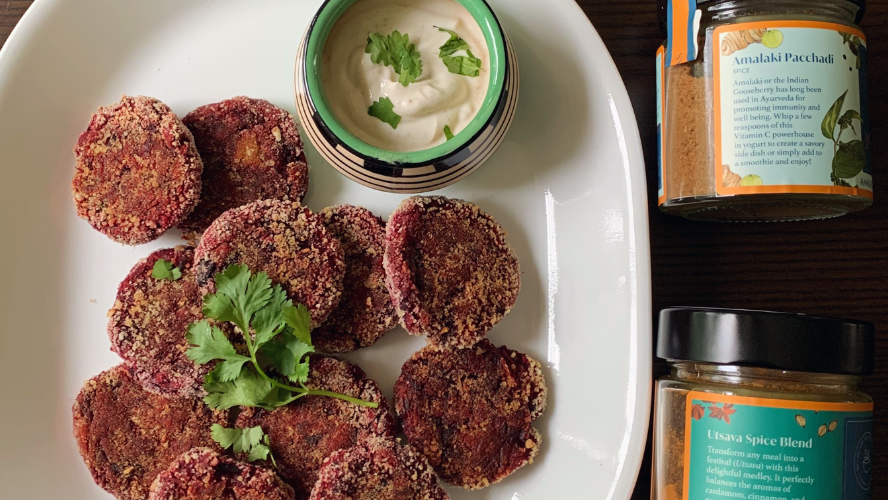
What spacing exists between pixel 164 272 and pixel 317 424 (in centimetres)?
49

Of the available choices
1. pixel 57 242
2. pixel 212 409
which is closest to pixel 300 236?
pixel 212 409

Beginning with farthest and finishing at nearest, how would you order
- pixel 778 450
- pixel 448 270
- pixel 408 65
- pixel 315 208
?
pixel 315 208, pixel 448 270, pixel 408 65, pixel 778 450

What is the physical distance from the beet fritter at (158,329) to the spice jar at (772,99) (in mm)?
1139

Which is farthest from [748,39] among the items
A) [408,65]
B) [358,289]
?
[358,289]

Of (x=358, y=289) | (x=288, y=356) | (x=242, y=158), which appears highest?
(x=242, y=158)

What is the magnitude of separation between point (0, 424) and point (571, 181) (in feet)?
4.75

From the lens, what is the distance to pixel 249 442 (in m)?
1.42

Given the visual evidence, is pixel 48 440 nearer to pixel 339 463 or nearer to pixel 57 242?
pixel 57 242

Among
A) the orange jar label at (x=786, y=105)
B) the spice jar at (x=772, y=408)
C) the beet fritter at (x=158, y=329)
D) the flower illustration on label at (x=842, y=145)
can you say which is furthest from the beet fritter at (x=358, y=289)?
the flower illustration on label at (x=842, y=145)

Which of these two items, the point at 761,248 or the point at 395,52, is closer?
the point at 395,52

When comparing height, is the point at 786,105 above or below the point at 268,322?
above

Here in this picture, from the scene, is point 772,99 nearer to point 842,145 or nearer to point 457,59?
point 842,145

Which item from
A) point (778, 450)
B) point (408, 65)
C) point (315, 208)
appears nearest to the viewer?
point (778, 450)

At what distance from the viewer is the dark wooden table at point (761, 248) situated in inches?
63.6
